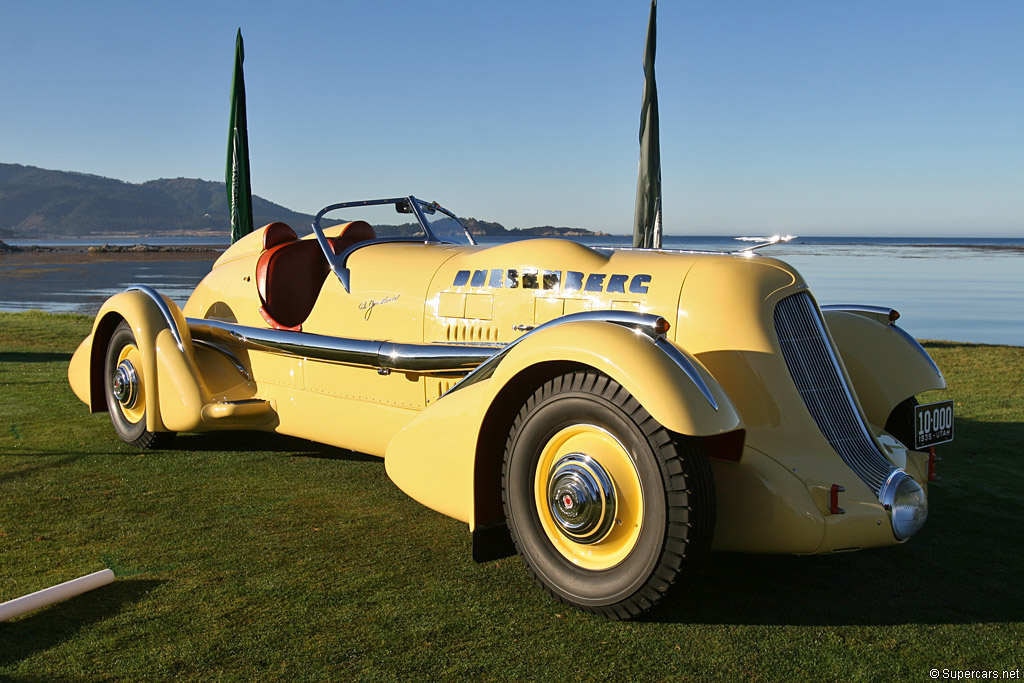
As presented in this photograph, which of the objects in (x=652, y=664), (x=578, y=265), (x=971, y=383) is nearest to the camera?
(x=652, y=664)

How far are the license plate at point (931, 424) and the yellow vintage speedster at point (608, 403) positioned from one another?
8 centimetres

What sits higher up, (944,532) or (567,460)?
(567,460)

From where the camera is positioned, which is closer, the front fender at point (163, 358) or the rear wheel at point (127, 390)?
the front fender at point (163, 358)

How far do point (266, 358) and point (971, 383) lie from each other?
22.4 ft

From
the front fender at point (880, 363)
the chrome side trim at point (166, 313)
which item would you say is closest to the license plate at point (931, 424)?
the front fender at point (880, 363)

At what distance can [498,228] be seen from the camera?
20.9 feet

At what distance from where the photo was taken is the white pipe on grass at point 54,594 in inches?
107

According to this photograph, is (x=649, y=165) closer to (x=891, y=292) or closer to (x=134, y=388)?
(x=134, y=388)

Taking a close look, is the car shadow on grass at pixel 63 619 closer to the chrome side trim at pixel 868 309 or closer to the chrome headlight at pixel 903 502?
the chrome headlight at pixel 903 502

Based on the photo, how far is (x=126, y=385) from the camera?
5.45 metres

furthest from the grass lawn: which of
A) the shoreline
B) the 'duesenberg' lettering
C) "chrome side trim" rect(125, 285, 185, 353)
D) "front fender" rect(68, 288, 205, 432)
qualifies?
the shoreline

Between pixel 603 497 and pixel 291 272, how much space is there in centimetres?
320

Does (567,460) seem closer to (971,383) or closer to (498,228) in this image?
(498,228)

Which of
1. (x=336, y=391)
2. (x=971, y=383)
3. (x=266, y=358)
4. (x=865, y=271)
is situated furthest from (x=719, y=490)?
(x=865, y=271)
